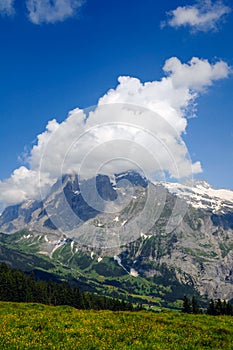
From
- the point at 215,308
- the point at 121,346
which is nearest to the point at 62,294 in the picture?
the point at 215,308

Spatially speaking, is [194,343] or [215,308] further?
[215,308]

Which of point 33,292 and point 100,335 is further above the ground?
point 100,335

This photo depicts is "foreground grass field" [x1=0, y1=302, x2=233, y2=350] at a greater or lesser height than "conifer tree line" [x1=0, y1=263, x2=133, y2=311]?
greater

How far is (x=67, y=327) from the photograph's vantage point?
22531mm

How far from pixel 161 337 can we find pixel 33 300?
97322mm

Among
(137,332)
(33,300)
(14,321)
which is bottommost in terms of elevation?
(33,300)

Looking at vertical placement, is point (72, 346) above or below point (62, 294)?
above

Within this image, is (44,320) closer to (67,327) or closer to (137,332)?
(67,327)

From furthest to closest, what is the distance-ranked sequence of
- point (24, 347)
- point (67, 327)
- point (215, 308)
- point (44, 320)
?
point (215, 308)
point (44, 320)
point (67, 327)
point (24, 347)

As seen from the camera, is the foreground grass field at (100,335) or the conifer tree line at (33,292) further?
the conifer tree line at (33,292)

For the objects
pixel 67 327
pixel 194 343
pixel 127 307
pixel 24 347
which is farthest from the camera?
pixel 127 307

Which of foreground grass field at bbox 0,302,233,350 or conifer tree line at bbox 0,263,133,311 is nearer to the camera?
foreground grass field at bbox 0,302,233,350

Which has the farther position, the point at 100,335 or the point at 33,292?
the point at 33,292

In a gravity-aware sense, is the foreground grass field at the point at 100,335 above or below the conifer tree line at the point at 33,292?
above
